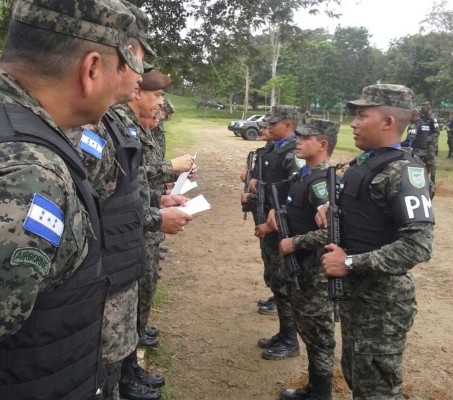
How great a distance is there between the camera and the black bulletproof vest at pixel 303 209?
360cm

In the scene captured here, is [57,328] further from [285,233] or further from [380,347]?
[285,233]

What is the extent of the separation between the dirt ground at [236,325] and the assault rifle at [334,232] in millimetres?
1285

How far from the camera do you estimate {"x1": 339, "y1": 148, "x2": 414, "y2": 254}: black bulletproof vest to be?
2660 millimetres

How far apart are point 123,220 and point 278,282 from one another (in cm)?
247

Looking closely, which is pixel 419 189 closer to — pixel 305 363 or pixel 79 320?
pixel 79 320

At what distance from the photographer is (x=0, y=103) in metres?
1.18

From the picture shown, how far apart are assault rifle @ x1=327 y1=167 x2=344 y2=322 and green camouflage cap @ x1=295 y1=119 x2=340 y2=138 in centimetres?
80

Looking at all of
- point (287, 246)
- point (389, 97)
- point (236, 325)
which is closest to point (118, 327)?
point (287, 246)

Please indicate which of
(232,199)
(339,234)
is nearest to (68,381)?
(339,234)

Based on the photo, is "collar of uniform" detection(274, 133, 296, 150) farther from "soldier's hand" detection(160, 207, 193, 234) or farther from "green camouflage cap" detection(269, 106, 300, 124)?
"soldier's hand" detection(160, 207, 193, 234)

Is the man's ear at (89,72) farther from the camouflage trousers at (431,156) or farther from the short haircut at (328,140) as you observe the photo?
the camouflage trousers at (431,156)

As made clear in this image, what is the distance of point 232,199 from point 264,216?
575cm

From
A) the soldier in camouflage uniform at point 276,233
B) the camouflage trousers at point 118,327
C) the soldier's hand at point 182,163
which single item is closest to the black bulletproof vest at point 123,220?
the camouflage trousers at point 118,327

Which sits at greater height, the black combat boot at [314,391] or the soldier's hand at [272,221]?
the soldier's hand at [272,221]
